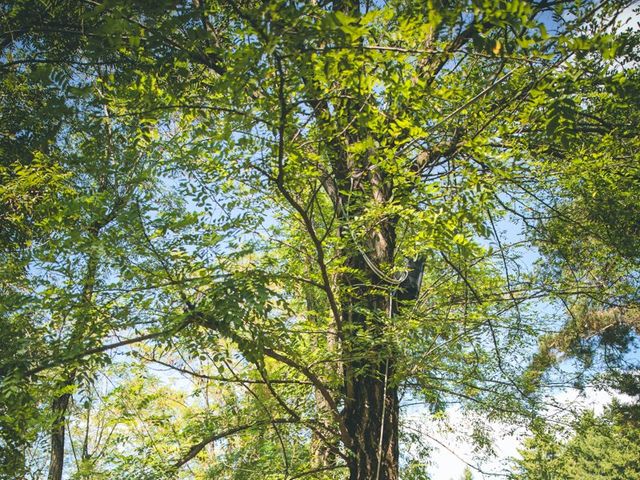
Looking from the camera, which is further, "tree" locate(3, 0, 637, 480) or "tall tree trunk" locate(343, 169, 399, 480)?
"tall tree trunk" locate(343, 169, 399, 480)

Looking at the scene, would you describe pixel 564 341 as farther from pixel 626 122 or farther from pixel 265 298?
pixel 265 298

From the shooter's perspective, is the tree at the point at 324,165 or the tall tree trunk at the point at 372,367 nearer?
the tree at the point at 324,165

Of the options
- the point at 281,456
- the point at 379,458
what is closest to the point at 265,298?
the point at 379,458

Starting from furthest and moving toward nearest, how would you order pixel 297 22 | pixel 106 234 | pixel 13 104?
pixel 13 104
pixel 106 234
pixel 297 22

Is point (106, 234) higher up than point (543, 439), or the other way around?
point (106, 234)

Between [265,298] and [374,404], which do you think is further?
[374,404]

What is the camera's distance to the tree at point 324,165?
2.07m

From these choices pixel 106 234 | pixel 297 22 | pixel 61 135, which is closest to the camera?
pixel 297 22

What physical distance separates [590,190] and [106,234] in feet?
12.7

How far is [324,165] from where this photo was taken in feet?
12.5

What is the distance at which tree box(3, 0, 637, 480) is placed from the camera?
2072mm

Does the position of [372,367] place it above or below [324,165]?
below

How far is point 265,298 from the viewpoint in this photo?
2303 millimetres

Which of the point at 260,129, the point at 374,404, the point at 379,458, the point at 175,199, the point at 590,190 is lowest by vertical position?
the point at 379,458
